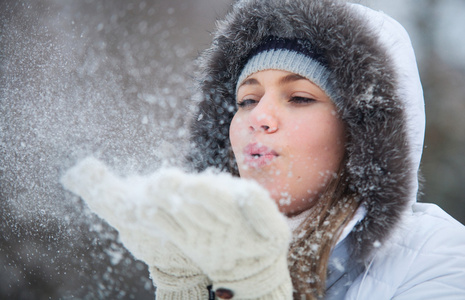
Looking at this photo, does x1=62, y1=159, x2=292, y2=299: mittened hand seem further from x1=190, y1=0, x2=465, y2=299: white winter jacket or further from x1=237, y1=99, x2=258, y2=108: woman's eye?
x1=237, y1=99, x2=258, y2=108: woman's eye

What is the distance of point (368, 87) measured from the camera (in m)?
1.06

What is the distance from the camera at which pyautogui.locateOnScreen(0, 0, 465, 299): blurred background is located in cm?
204

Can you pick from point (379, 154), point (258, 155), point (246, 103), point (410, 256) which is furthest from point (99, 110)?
point (410, 256)

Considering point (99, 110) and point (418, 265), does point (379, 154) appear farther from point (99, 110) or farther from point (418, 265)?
point (99, 110)

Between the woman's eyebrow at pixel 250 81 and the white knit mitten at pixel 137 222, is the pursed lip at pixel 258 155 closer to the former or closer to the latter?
the woman's eyebrow at pixel 250 81

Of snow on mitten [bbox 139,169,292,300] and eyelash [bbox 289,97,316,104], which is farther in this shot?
eyelash [bbox 289,97,316,104]

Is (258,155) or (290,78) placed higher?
(290,78)

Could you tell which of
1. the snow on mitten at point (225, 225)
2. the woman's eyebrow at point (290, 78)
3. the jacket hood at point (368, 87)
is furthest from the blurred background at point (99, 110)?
the snow on mitten at point (225, 225)

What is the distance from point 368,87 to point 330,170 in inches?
10.2

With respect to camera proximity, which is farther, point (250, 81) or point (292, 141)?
point (250, 81)

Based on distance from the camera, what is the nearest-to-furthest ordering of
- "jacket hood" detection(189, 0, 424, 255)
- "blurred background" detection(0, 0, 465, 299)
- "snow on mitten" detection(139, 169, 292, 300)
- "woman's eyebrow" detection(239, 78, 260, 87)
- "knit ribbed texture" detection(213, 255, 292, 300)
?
"snow on mitten" detection(139, 169, 292, 300), "knit ribbed texture" detection(213, 255, 292, 300), "jacket hood" detection(189, 0, 424, 255), "woman's eyebrow" detection(239, 78, 260, 87), "blurred background" detection(0, 0, 465, 299)

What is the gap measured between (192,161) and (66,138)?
2.74 ft

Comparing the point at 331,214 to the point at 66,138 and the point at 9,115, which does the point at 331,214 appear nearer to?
the point at 66,138

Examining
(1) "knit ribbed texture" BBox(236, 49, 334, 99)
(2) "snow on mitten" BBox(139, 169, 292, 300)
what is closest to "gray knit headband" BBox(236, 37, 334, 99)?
(1) "knit ribbed texture" BBox(236, 49, 334, 99)
